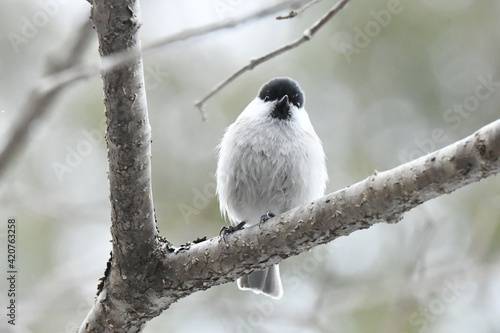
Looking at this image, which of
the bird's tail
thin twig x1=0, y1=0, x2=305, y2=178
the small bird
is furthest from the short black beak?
thin twig x1=0, y1=0, x2=305, y2=178

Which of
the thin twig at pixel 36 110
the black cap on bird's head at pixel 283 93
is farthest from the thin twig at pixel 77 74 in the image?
the black cap on bird's head at pixel 283 93

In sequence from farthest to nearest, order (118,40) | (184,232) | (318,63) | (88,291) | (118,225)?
(318,63) < (184,232) < (88,291) < (118,225) < (118,40)

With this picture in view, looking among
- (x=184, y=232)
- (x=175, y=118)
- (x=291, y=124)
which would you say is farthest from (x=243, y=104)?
(x=291, y=124)

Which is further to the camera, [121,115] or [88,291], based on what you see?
[88,291]

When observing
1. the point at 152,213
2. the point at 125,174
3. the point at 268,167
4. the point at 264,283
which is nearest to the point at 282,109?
the point at 268,167

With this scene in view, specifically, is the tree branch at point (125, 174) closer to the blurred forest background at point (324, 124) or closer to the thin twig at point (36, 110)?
the thin twig at point (36, 110)

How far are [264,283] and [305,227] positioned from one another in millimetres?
1567

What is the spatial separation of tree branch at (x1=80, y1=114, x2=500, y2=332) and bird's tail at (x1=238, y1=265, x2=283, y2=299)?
1.12 m

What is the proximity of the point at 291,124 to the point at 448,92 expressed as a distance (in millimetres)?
2726

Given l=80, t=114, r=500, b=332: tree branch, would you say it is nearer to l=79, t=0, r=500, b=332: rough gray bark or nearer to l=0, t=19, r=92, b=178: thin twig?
l=79, t=0, r=500, b=332: rough gray bark

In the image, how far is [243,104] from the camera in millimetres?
6152

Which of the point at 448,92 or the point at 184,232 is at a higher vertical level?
the point at 448,92

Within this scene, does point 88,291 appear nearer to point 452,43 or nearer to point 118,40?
point 118,40

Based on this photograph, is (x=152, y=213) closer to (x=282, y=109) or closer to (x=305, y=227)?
(x=305, y=227)
